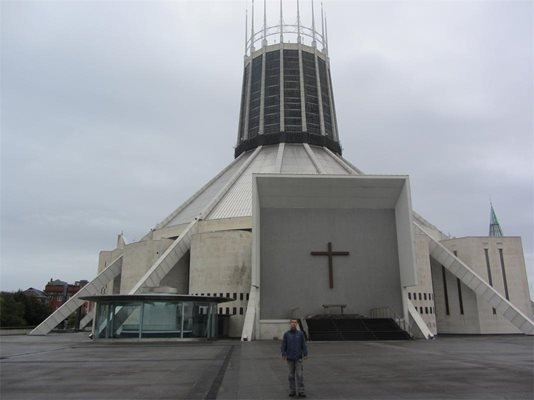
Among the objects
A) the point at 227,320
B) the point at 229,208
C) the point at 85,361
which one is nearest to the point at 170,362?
the point at 85,361

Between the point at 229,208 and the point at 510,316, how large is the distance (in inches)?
788

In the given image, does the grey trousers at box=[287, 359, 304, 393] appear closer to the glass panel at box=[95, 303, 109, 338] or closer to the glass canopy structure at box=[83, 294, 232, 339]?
the glass canopy structure at box=[83, 294, 232, 339]

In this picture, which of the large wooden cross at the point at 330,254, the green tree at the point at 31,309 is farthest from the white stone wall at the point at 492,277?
the green tree at the point at 31,309

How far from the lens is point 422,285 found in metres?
30.9

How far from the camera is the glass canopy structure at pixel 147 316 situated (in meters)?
21.7

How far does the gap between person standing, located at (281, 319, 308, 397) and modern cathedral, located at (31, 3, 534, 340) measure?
590 inches

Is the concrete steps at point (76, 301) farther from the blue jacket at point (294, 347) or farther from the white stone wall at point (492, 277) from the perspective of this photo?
the white stone wall at point (492, 277)

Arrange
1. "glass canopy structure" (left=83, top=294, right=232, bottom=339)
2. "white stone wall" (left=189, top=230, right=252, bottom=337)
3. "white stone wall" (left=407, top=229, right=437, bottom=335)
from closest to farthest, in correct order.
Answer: "glass canopy structure" (left=83, top=294, right=232, bottom=339) < "white stone wall" (left=189, top=230, right=252, bottom=337) < "white stone wall" (left=407, top=229, right=437, bottom=335)

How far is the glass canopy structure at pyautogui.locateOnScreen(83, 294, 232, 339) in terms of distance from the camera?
21656 mm

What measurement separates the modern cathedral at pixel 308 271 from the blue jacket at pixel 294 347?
589 inches

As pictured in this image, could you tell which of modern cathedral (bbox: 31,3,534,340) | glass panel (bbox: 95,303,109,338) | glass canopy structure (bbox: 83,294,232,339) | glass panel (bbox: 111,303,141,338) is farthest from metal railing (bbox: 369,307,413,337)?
glass panel (bbox: 95,303,109,338)

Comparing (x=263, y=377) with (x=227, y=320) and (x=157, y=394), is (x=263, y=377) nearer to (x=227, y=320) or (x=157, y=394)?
(x=157, y=394)

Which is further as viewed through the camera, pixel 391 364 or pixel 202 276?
pixel 202 276

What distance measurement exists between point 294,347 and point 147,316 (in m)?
15.9
